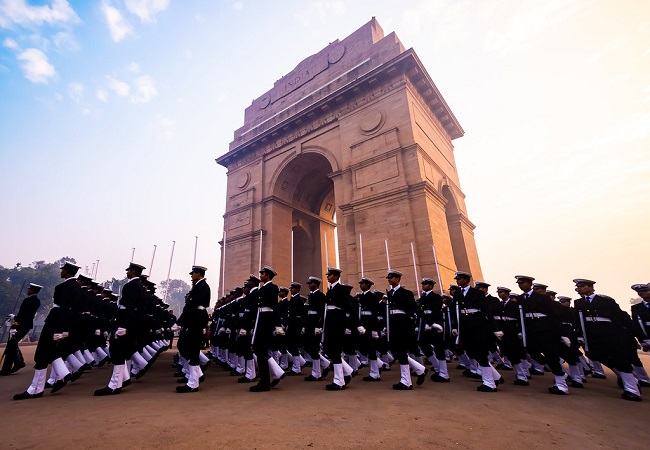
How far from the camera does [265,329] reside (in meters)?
6.13

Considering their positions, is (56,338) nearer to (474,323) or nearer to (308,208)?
(474,323)

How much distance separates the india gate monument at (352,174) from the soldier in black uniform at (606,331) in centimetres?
690

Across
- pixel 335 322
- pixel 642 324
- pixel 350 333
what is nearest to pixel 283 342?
pixel 350 333

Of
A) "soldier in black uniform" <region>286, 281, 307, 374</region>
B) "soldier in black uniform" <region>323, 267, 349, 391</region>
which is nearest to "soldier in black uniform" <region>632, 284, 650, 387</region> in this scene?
"soldier in black uniform" <region>323, 267, 349, 391</region>

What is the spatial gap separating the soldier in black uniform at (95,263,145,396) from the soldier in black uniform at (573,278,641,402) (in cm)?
928

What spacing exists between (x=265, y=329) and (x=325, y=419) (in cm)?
267

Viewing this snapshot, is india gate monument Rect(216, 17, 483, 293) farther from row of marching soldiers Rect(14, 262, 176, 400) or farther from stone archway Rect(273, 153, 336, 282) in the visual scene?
row of marching soldiers Rect(14, 262, 176, 400)

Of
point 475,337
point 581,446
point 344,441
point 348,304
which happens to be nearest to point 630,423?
point 581,446

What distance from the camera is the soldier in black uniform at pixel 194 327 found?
5.84 m

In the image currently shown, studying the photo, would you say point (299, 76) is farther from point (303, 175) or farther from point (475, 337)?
point (475, 337)

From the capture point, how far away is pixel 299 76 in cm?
2503

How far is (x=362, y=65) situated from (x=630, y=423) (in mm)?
20933

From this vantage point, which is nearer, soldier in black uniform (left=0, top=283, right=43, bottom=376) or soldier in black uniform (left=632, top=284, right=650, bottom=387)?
soldier in black uniform (left=632, top=284, right=650, bottom=387)

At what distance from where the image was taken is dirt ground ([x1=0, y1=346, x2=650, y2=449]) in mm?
3076
